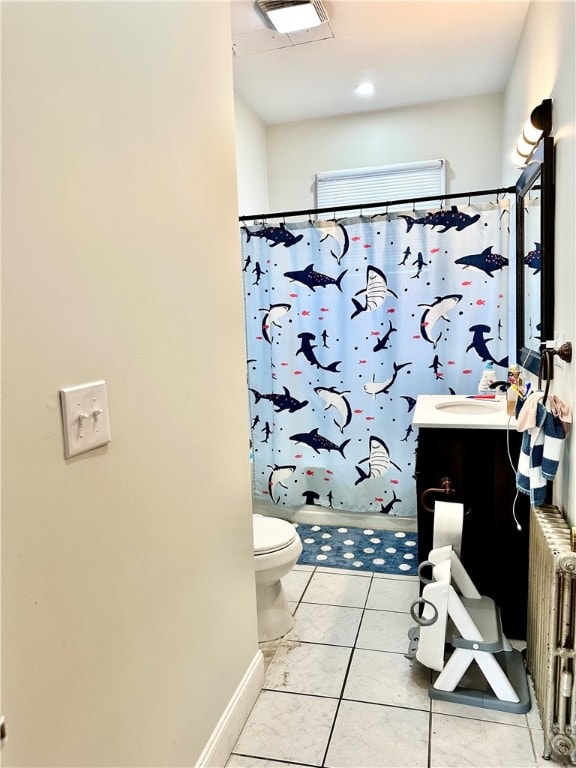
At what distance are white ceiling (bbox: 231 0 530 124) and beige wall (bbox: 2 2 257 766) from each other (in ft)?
3.78

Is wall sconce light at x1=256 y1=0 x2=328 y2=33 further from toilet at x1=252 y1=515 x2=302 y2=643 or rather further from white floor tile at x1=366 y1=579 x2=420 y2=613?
white floor tile at x1=366 y1=579 x2=420 y2=613

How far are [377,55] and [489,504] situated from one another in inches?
89.4

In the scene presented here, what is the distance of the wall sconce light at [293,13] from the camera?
2.25m

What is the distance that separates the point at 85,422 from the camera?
Result: 96 centimetres

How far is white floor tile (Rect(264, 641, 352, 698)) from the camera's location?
181 cm

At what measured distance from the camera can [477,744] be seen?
1541 mm

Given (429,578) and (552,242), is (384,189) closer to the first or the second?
(552,242)

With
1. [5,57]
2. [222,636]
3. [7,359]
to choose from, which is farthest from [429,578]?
[5,57]

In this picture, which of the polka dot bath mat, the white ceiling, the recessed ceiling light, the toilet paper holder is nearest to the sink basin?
the toilet paper holder

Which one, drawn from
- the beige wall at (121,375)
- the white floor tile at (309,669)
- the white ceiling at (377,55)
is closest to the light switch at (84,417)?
the beige wall at (121,375)

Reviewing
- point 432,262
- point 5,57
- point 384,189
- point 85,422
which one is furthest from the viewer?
point 384,189

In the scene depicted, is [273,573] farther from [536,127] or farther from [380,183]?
[380,183]

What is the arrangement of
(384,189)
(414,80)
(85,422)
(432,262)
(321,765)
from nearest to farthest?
(85,422) < (321,765) < (432,262) < (414,80) < (384,189)

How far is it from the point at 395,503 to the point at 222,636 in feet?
5.70
